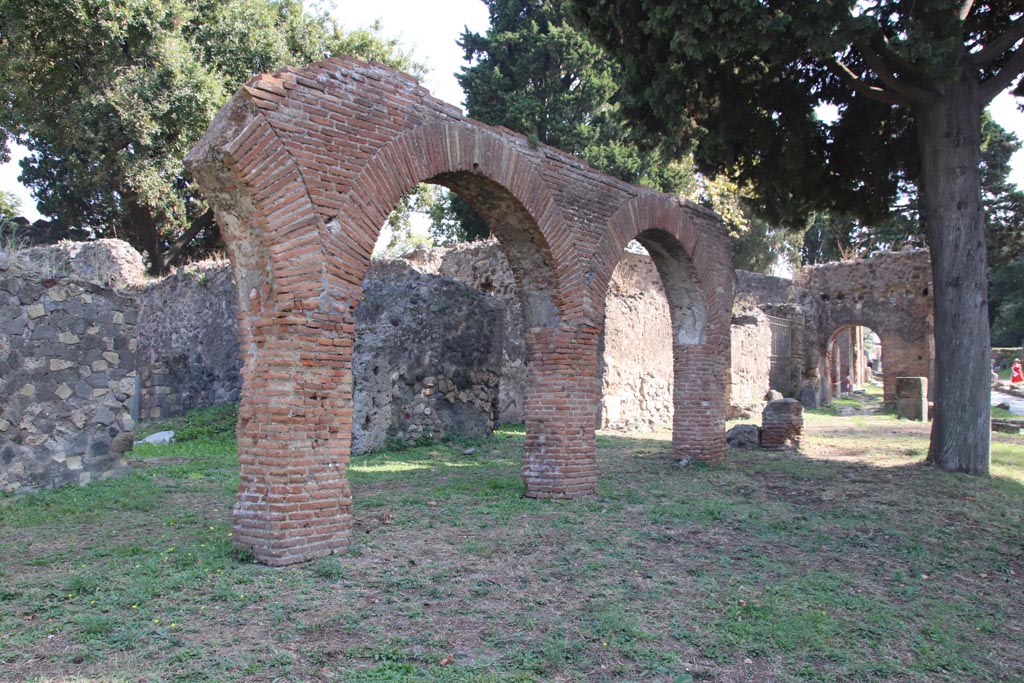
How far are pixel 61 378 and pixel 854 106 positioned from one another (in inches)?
454

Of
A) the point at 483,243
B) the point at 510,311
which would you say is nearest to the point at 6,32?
the point at 483,243

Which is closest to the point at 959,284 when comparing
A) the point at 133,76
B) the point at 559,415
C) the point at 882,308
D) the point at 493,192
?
the point at 559,415

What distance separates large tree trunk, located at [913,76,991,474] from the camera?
9867mm

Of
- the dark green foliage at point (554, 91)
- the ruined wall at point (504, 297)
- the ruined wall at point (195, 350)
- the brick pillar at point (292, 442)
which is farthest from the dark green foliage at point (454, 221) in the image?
Result: the brick pillar at point (292, 442)

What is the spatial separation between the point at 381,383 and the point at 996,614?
7.71 metres

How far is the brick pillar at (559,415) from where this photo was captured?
7801 mm

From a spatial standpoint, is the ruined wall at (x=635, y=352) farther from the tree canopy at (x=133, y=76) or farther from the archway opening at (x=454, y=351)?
the tree canopy at (x=133, y=76)

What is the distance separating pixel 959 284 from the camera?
9945 mm

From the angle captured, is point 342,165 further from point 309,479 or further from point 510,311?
point 510,311

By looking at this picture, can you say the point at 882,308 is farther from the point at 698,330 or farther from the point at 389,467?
the point at 389,467

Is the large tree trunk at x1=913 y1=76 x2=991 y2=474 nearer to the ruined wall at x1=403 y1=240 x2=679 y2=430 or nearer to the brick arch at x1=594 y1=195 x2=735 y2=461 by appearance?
the brick arch at x1=594 y1=195 x2=735 y2=461

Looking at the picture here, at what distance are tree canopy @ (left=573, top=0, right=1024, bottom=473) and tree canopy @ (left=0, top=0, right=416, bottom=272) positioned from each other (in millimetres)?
11380

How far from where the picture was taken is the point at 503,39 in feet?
73.4

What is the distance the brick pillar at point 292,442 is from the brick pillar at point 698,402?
6.13 metres
